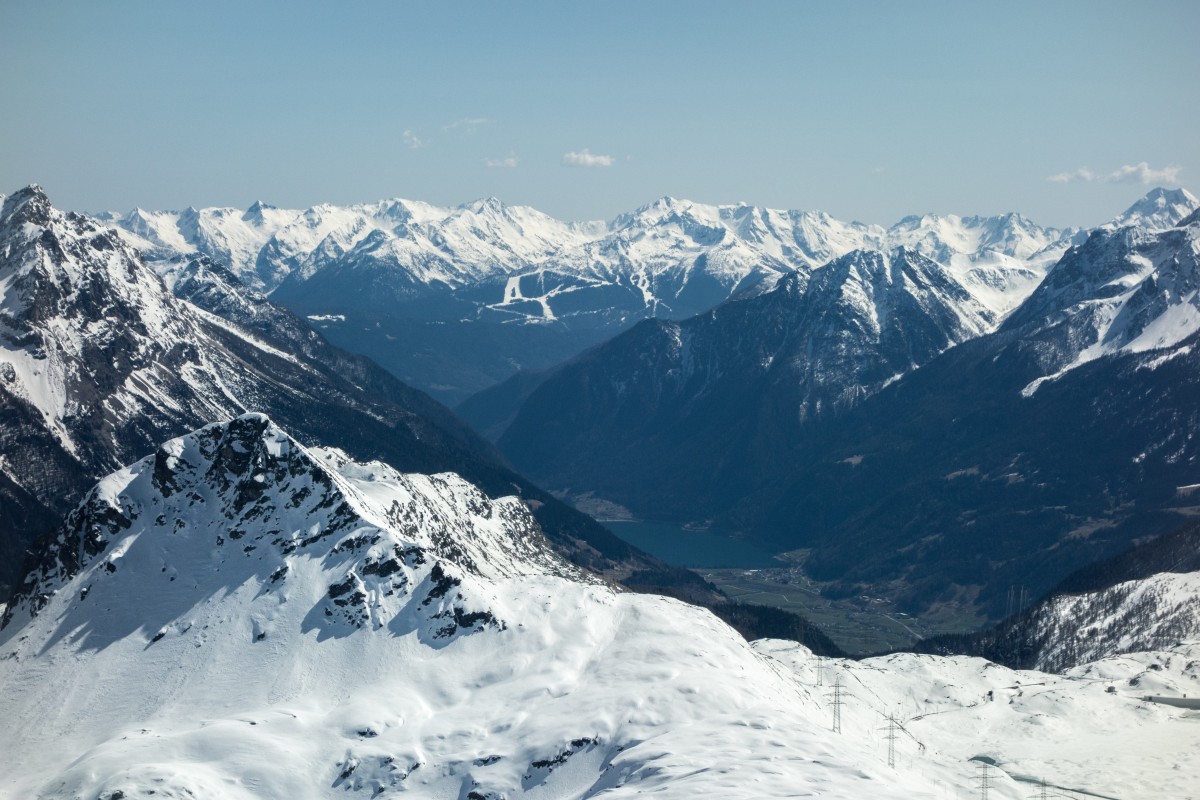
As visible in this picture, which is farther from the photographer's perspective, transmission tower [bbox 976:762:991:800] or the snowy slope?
transmission tower [bbox 976:762:991:800]

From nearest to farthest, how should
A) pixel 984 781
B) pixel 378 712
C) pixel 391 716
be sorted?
pixel 378 712 → pixel 391 716 → pixel 984 781

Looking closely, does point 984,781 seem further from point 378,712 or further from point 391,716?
point 378,712

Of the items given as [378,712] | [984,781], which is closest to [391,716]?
[378,712]

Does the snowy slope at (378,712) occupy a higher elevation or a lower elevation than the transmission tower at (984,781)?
higher

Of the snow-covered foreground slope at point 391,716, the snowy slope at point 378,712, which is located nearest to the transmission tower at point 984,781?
the snow-covered foreground slope at point 391,716

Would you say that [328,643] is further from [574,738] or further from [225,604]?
[574,738]

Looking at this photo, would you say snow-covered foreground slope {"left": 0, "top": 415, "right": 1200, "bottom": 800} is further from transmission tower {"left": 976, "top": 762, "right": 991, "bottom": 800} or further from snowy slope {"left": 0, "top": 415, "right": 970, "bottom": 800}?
transmission tower {"left": 976, "top": 762, "right": 991, "bottom": 800}

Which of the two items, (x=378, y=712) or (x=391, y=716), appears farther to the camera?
(x=391, y=716)

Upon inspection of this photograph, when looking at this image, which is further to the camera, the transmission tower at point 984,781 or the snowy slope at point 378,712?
the transmission tower at point 984,781

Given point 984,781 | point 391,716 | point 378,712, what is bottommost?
point 984,781

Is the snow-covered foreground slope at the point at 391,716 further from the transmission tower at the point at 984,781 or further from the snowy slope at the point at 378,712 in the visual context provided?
the transmission tower at the point at 984,781

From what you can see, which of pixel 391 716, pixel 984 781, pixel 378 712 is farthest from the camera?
pixel 984 781

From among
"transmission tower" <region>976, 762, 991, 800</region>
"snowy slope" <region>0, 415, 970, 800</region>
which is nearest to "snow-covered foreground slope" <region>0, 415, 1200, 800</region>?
"snowy slope" <region>0, 415, 970, 800</region>
